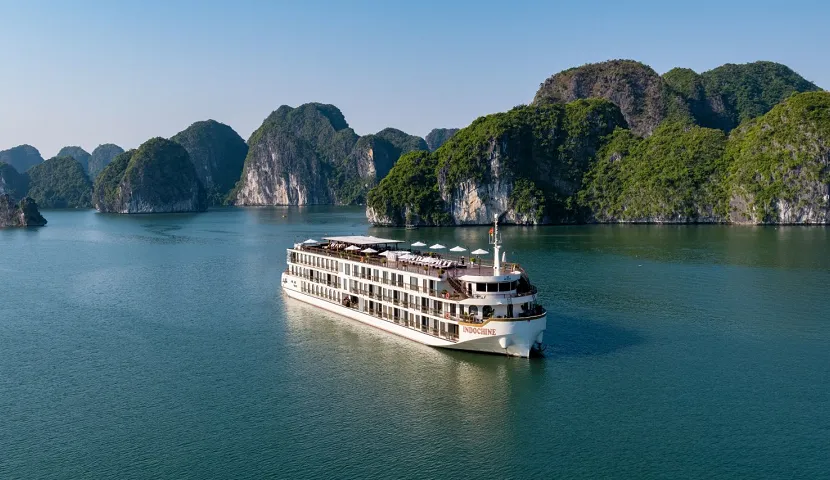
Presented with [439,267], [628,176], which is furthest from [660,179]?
[439,267]

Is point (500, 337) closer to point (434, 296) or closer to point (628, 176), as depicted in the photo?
point (434, 296)

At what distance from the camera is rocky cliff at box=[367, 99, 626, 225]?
609 ft

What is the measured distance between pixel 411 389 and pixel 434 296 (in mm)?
9070

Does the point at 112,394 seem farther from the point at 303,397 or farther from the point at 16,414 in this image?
the point at 303,397

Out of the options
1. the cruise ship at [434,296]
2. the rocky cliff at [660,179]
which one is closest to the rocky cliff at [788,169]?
the rocky cliff at [660,179]

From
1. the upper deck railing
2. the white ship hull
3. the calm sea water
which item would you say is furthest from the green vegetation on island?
the white ship hull

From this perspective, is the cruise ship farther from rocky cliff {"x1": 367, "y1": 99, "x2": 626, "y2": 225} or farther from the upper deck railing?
rocky cliff {"x1": 367, "y1": 99, "x2": 626, "y2": 225}

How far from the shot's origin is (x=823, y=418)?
117ft

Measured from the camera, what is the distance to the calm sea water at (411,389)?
105ft

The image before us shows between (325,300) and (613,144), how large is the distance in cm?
15379

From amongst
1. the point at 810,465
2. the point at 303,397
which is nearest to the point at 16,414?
the point at 303,397

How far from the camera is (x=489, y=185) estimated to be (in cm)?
18825

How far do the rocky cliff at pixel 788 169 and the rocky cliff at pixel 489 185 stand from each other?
44158 mm

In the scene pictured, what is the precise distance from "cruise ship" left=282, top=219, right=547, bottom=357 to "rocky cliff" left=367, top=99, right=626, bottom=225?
12268 centimetres
